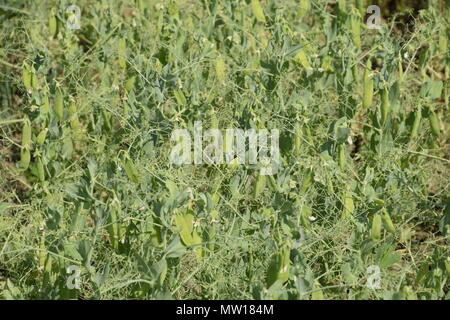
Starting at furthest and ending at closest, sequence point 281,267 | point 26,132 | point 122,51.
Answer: point 122,51, point 26,132, point 281,267

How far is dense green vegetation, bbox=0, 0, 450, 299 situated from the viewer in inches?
81.8

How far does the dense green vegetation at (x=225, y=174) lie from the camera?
2078 millimetres

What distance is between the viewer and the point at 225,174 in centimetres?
241

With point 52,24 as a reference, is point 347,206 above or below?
below

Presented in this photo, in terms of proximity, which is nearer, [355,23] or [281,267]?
[281,267]

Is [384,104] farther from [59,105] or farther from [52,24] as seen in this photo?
[52,24]

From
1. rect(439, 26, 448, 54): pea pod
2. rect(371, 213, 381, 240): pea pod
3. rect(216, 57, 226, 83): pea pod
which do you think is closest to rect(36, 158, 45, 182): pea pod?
rect(216, 57, 226, 83): pea pod

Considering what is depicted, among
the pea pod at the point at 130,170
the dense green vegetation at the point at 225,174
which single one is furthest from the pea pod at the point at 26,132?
the pea pod at the point at 130,170

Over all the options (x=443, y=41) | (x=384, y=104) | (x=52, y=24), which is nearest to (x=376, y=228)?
(x=384, y=104)

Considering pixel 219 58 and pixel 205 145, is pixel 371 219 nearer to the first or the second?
pixel 205 145

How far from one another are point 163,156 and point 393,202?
28.0 inches

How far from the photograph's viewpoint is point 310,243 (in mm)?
2145

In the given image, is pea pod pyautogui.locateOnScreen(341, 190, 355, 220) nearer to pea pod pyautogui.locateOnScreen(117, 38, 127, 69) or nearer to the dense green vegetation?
the dense green vegetation
